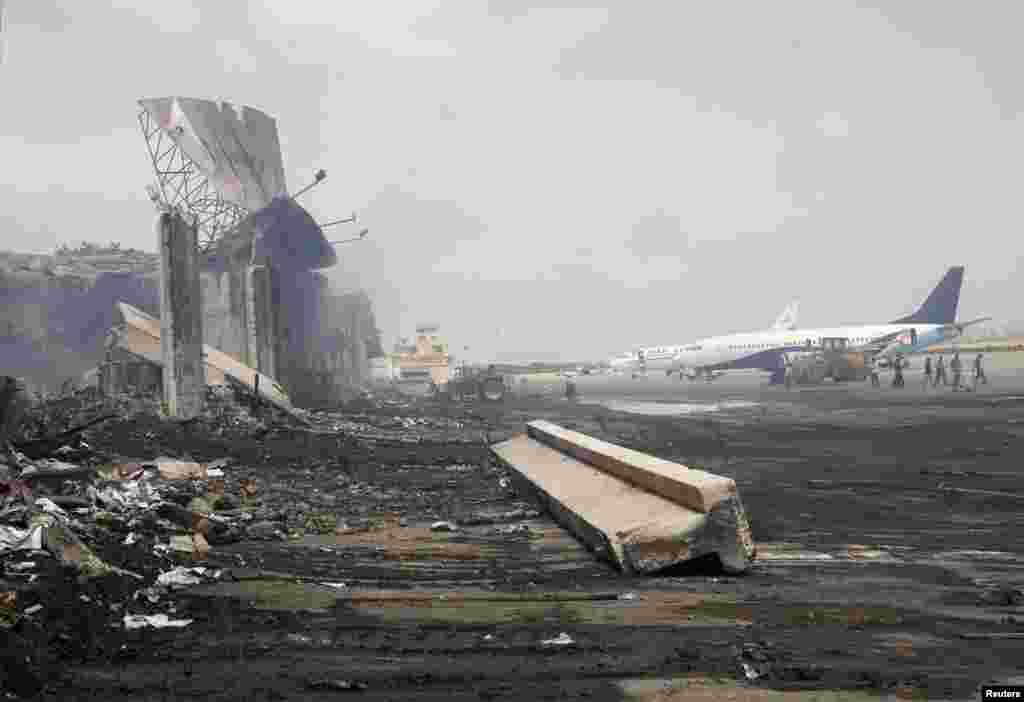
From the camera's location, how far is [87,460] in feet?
25.9

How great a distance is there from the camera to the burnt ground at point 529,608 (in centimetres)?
313

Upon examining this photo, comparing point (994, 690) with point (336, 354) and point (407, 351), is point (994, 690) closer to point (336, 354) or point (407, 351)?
point (336, 354)

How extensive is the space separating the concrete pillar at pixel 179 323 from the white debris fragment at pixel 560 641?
11516 mm

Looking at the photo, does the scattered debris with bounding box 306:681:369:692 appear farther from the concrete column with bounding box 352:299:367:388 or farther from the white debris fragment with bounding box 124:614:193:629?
the concrete column with bounding box 352:299:367:388

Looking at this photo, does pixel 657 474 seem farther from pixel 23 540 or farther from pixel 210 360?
pixel 210 360

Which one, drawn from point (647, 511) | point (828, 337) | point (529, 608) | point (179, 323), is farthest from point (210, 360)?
point (828, 337)

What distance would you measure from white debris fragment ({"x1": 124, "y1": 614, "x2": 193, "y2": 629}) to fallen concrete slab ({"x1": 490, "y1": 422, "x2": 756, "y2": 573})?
2.43 meters

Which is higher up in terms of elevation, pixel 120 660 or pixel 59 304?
pixel 59 304

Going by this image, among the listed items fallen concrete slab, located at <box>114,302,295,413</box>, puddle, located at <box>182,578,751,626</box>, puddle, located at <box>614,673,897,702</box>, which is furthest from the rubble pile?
fallen concrete slab, located at <box>114,302,295,413</box>

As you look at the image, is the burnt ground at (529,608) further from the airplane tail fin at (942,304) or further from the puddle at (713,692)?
the airplane tail fin at (942,304)

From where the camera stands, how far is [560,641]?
3625 mm

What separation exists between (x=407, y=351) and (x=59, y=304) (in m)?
27.9

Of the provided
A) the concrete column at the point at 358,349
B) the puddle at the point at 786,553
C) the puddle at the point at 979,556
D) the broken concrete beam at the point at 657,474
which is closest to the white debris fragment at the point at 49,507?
the broken concrete beam at the point at 657,474

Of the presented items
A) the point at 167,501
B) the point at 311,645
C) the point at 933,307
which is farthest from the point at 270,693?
the point at 933,307
